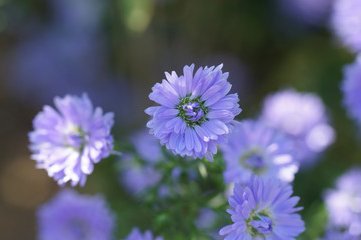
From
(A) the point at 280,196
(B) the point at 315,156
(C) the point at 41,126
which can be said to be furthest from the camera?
(B) the point at 315,156

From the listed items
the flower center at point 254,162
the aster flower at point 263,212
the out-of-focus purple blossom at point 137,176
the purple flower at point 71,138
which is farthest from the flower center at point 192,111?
the out-of-focus purple blossom at point 137,176

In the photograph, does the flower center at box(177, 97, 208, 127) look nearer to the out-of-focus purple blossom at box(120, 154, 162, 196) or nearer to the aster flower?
the aster flower

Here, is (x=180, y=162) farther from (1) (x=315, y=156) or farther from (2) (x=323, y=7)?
(2) (x=323, y=7)

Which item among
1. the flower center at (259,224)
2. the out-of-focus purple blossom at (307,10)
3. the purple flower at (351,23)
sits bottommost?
the flower center at (259,224)

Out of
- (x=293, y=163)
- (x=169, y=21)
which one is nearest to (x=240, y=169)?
(x=293, y=163)

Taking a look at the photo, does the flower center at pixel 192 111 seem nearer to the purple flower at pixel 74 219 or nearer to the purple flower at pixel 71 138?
the purple flower at pixel 71 138

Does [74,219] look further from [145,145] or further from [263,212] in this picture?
[263,212]
